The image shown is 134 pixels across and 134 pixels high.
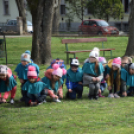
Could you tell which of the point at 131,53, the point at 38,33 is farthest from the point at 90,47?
the point at 38,33

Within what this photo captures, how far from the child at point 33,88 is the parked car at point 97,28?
14926 mm

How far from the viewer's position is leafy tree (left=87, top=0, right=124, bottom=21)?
100 ft

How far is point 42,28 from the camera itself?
1005 centimetres

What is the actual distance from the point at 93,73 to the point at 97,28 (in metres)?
15.7

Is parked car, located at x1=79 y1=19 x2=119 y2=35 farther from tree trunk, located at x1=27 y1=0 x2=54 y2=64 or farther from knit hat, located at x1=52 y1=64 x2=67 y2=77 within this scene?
knit hat, located at x1=52 y1=64 x2=67 y2=77

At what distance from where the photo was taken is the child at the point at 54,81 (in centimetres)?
554

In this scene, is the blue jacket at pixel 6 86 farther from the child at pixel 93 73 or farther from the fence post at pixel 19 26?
the fence post at pixel 19 26

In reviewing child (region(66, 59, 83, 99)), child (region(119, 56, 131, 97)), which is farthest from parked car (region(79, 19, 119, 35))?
child (region(66, 59, 83, 99))

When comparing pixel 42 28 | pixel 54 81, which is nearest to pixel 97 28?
pixel 42 28

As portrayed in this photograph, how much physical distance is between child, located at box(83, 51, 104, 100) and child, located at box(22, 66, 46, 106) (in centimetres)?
93

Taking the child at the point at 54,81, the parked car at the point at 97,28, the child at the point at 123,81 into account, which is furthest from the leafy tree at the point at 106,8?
the child at the point at 54,81

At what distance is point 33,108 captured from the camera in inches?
209

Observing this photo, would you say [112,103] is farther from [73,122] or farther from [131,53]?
[131,53]

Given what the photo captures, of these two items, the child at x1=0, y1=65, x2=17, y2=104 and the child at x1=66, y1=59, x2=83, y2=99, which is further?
the child at x1=66, y1=59, x2=83, y2=99
